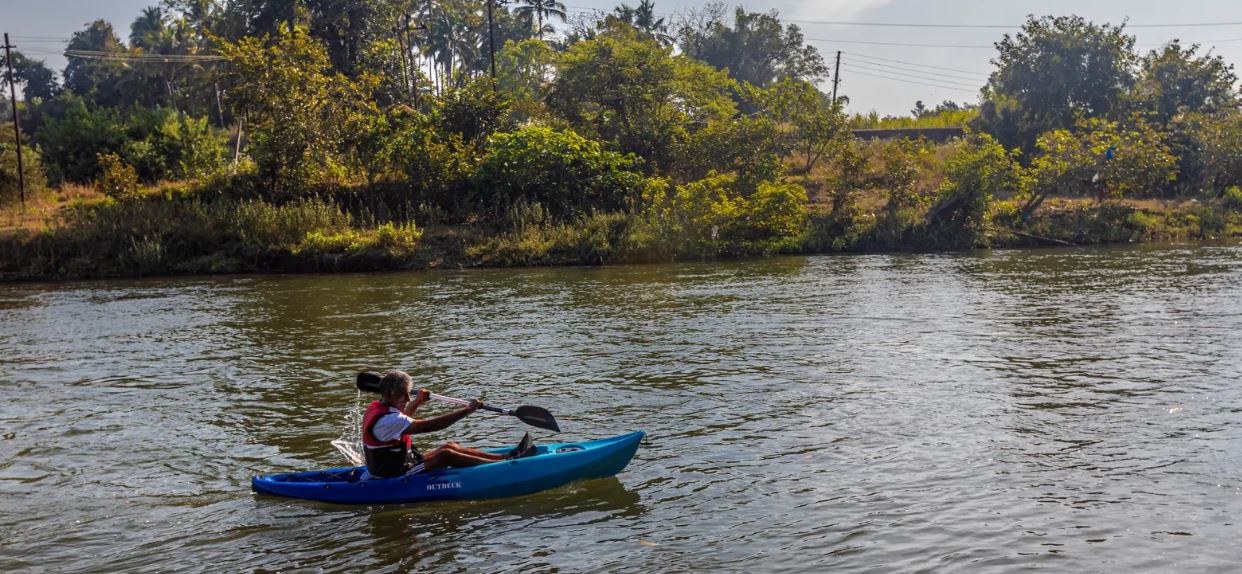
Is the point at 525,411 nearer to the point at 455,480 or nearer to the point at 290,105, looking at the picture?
the point at 455,480

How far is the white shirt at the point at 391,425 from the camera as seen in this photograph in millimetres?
8789

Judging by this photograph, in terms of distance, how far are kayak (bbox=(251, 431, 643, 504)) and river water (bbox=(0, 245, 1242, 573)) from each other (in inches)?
6.0

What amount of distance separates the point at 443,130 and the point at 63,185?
1434 cm

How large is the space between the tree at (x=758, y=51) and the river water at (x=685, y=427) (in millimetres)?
48848

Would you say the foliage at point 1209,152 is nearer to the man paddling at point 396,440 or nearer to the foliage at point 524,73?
the foliage at point 524,73

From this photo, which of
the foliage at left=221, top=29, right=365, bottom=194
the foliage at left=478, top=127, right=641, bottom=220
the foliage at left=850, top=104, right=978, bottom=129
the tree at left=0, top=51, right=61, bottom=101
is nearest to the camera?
the foliage at left=221, top=29, right=365, bottom=194

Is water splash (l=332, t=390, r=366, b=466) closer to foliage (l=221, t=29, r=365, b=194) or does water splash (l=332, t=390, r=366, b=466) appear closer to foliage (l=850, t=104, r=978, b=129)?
foliage (l=221, t=29, r=365, b=194)

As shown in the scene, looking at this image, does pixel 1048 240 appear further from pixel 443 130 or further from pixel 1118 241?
pixel 443 130

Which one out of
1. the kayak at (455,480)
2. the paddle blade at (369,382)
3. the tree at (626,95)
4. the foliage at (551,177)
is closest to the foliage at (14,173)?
the foliage at (551,177)

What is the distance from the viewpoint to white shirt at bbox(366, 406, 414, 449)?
879cm

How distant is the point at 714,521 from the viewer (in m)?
8.38

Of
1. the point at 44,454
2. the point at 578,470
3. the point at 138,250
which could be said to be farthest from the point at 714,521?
the point at 138,250

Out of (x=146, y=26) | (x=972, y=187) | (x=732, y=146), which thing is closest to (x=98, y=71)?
(x=146, y=26)

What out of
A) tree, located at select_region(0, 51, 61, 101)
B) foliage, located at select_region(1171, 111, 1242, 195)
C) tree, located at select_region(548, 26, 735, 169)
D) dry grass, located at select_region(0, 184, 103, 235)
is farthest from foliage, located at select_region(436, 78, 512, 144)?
tree, located at select_region(0, 51, 61, 101)
